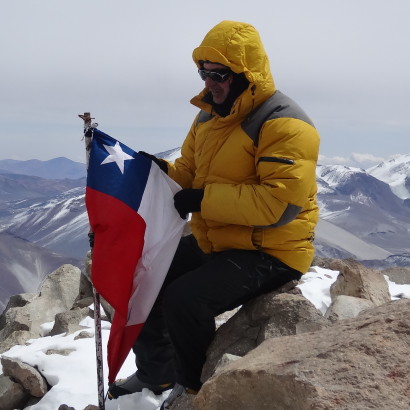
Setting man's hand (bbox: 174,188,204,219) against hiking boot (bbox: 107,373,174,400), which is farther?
hiking boot (bbox: 107,373,174,400)

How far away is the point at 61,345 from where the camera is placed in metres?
7.93

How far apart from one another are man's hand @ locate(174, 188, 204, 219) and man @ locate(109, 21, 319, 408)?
0.04ft

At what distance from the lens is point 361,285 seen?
10.4 meters

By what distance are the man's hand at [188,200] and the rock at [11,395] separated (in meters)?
3.37

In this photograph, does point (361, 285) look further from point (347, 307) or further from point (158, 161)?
point (158, 161)

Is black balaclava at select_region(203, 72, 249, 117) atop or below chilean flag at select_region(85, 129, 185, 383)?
atop

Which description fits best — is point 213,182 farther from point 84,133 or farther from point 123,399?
point 123,399

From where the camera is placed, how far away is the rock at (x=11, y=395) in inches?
264

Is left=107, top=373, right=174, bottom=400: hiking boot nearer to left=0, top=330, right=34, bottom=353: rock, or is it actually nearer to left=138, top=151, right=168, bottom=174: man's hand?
left=138, top=151, right=168, bottom=174: man's hand

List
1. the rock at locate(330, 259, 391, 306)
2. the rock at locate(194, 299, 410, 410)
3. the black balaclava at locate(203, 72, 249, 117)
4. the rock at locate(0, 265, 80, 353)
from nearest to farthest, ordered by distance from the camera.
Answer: the rock at locate(194, 299, 410, 410)
the black balaclava at locate(203, 72, 249, 117)
the rock at locate(330, 259, 391, 306)
the rock at locate(0, 265, 80, 353)

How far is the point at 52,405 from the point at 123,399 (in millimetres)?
1022

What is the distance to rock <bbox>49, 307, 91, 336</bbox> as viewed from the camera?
376 inches

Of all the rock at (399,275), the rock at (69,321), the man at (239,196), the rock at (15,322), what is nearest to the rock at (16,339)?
the rock at (15,322)

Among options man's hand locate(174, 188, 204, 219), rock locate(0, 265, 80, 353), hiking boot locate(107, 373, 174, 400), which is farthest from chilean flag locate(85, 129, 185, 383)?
rock locate(0, 265, 80, 353)
